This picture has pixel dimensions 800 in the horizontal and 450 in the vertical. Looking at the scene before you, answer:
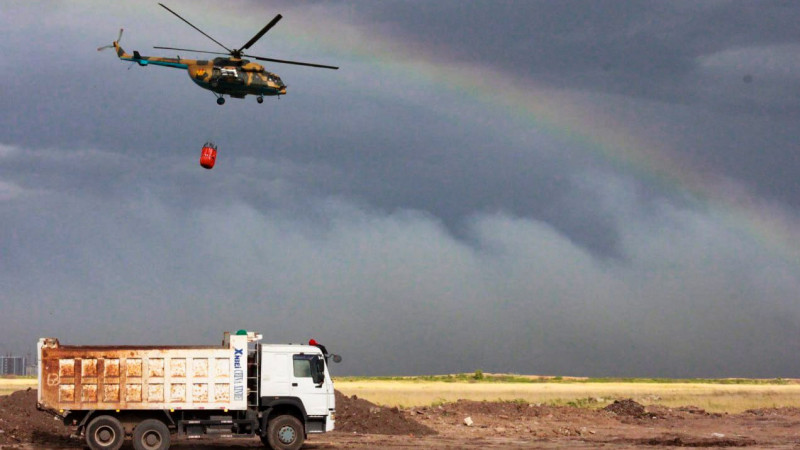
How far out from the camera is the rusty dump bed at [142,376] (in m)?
25.9

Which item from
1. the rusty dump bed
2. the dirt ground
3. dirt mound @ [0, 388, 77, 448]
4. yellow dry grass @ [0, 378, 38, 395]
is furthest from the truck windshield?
yellow dry grass @ [0, 378, 38, 395]

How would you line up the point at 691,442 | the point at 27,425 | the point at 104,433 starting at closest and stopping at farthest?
1. the point at 104,433
2. the point at 27,425
3. the point at 691,442

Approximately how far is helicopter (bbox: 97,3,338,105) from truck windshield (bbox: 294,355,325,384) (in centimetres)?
2203

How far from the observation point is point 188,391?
26.4 metres

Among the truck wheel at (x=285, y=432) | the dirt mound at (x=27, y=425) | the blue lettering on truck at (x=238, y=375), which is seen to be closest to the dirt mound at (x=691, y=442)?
the truck wheel at (x=285, y=432)

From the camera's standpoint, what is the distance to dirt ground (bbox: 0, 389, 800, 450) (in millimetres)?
31422

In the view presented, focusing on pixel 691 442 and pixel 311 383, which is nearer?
pixel 311 383

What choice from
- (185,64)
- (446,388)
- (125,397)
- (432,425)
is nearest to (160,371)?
(125,397)

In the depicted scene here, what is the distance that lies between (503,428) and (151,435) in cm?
1711

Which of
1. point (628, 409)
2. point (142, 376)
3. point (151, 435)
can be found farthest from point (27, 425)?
point (628, 409)

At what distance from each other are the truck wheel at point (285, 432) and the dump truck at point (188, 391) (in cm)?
3

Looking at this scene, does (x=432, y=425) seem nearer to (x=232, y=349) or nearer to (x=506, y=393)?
(x=232, y=349)

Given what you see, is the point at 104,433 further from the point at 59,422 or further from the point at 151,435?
the point at 59,422

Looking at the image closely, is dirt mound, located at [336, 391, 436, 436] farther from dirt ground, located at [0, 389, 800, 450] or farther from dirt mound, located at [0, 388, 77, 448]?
dirt mound, located at [0, 388, 77, 448]
